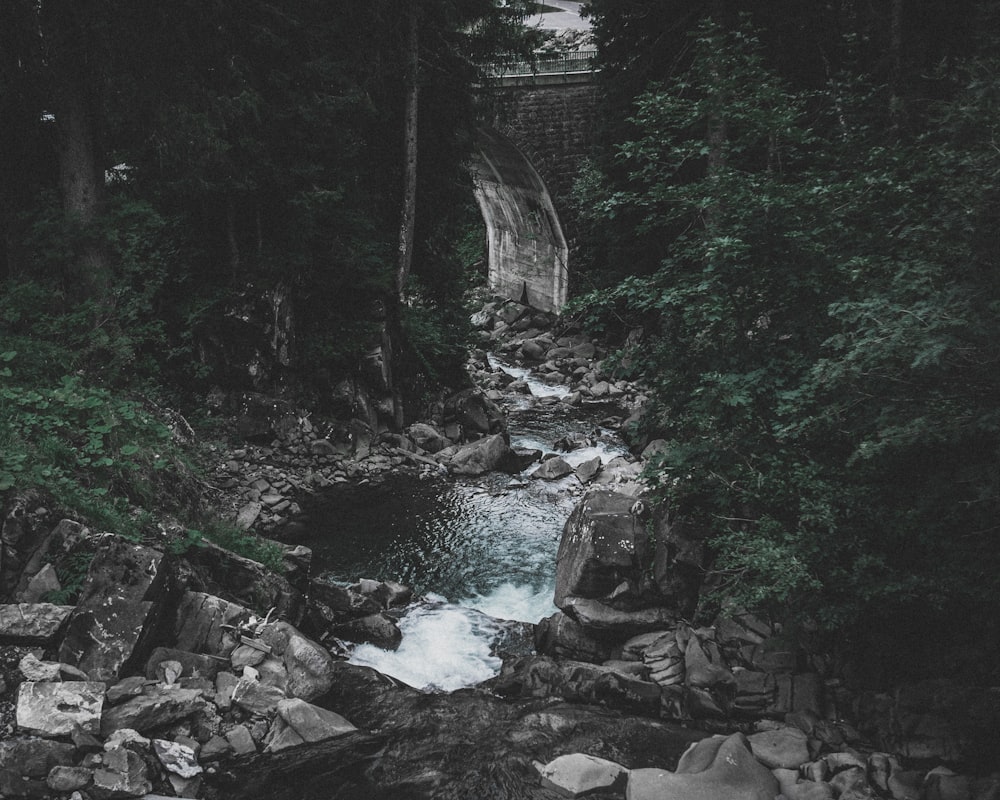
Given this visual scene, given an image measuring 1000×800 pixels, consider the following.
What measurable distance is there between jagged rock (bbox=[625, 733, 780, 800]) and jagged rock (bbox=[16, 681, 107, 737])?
12.0 feet

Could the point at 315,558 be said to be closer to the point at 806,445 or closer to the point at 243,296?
the point at 243,296

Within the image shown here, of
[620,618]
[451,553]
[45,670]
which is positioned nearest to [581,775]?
[620,618]

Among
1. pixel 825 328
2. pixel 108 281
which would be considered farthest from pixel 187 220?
pixel 825 328

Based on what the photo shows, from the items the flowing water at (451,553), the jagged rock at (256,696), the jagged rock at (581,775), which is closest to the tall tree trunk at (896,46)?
the flowing water at (451,553)

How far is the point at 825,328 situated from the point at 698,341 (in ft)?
4.15

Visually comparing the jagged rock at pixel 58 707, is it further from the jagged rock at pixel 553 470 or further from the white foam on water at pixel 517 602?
the jagged rock at pixel 553 470

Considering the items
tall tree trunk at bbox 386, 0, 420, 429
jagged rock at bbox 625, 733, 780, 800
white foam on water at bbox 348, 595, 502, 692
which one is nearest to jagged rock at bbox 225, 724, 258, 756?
white foam on water at bbox 348, 595, 502, 692

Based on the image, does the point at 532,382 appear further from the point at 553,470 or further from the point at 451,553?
the point at 451,553

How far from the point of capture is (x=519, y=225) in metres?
26.6

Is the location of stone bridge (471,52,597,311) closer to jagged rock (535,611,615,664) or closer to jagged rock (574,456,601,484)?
jagged rock (574,456,601,484)

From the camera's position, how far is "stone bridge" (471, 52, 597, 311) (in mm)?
22266

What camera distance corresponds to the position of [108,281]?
9.46 m

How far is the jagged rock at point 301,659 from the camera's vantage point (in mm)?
6195

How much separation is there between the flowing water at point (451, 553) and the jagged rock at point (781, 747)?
256 centimetres
